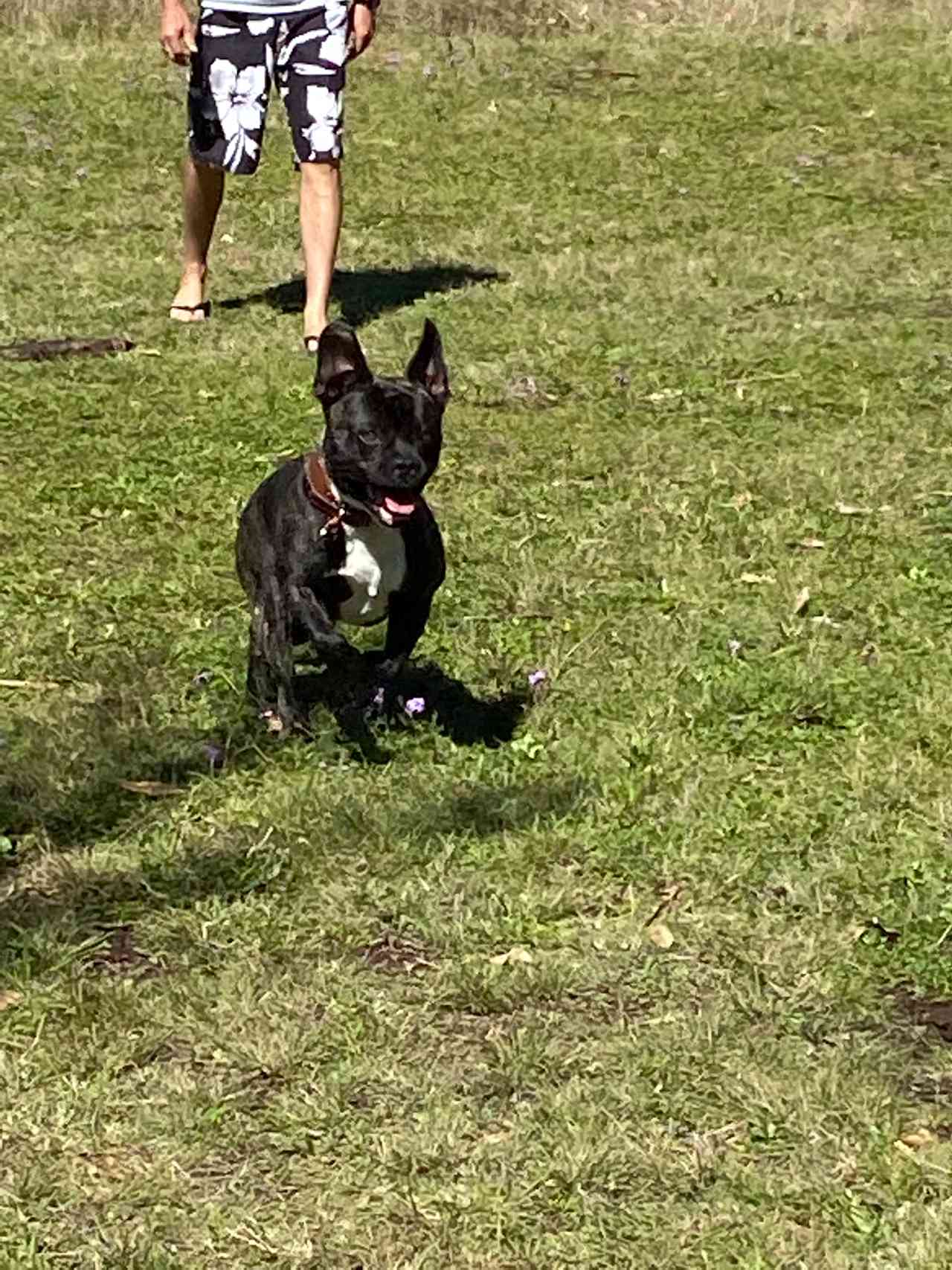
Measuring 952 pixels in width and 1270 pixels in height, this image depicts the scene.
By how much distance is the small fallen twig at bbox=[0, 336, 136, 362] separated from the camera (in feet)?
31.2

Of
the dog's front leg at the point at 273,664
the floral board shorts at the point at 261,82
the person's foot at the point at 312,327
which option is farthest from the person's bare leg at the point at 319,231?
the dog's front leg at the point at 273,664

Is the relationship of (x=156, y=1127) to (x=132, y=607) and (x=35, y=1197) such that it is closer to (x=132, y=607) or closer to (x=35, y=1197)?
(x=35, y=1197)

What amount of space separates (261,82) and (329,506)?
4882mm

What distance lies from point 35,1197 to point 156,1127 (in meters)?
0.27

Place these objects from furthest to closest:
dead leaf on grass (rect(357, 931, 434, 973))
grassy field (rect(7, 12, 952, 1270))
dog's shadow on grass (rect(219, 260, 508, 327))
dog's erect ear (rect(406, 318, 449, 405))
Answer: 1. dog's shadow on grass (rect(219, 260, 508, 327))
2. dog's erect ear (rect(406, 318, 449, 405))
3. dead leaf on grass (rect(357, 931, 434, 973))
4. grassy field (rect(7, 12, 952, 1270))

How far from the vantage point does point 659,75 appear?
16.1 metres

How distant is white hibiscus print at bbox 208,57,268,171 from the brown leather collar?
4721mm

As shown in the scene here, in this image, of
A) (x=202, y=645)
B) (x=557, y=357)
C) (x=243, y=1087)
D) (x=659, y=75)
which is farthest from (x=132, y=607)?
(x=659, y=75)

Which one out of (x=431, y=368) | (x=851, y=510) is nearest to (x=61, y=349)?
(x=851, y=510)

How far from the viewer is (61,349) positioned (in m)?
9.59

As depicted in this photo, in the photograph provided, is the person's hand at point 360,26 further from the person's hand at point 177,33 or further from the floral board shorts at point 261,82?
the person's hand at point 177,33

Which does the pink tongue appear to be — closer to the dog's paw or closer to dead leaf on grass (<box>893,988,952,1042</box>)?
the dog's paw

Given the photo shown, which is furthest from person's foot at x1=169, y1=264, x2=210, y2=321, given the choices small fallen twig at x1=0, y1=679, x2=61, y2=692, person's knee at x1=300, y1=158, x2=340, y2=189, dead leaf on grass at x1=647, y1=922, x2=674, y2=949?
dead leaf on grass at x1=647, y1=922, x2=674, y2=949

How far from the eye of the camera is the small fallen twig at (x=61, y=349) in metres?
9.52
